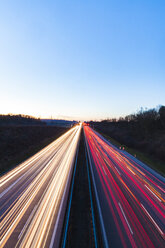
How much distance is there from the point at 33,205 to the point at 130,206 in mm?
8339

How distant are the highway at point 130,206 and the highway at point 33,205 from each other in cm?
339

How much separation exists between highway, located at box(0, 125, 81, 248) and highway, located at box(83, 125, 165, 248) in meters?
3.39

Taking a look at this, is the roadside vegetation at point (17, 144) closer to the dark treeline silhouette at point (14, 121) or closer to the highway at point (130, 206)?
the highway at point (130, 206)

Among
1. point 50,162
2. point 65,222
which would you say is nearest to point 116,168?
point 50,162

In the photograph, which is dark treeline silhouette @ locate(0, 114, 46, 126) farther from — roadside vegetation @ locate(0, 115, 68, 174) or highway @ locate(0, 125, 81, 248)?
highway @ locate(0, 125, 81, 248)

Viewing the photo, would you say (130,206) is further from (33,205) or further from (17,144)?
(17,144)

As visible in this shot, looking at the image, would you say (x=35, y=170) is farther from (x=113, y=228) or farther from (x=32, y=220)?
(x=113, y=228)

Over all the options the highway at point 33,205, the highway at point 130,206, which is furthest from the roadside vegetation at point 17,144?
the highway at point 130,206

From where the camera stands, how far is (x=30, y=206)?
11.6m

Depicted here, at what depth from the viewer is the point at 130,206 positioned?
1177cm

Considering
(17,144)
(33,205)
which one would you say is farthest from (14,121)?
(33,205)

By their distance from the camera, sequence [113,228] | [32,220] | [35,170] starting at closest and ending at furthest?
[113,228], [32,220], [35,170]

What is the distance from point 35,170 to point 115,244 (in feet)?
48.2

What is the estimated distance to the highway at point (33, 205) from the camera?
28.1ft
